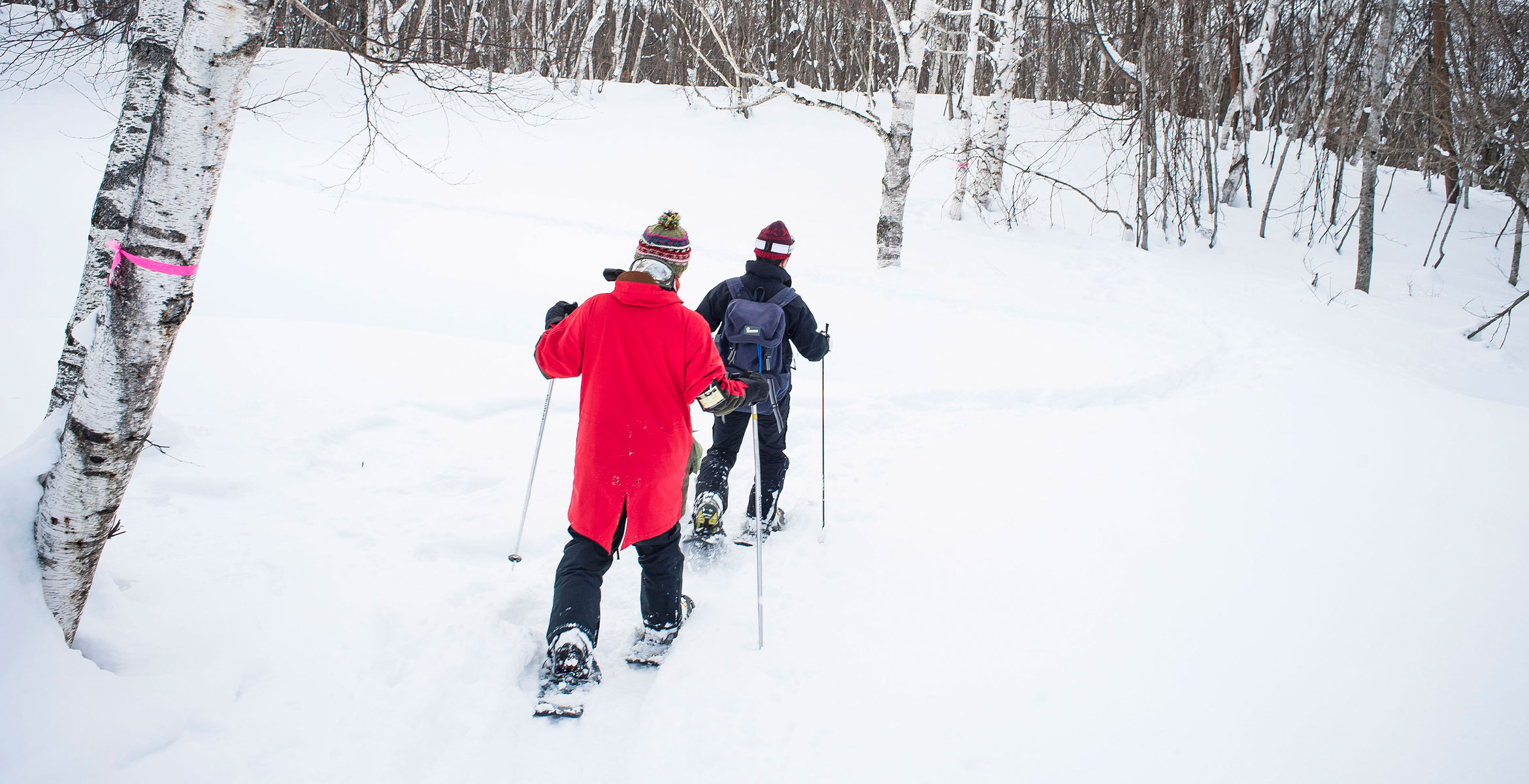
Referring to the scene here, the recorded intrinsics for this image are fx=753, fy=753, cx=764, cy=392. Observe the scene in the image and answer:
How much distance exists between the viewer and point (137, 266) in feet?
6.91

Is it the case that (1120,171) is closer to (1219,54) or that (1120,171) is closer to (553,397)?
(1219,54)

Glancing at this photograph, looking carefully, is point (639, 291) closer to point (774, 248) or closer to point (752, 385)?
point (752, 385)

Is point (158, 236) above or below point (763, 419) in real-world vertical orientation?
above

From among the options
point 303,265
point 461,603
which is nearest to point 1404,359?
point 461,603

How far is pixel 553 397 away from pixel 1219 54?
1345 cm

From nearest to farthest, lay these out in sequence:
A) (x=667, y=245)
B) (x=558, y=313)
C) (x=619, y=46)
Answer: (x=667, y=245) < (x=558, y=313) < (x=619, y=46)

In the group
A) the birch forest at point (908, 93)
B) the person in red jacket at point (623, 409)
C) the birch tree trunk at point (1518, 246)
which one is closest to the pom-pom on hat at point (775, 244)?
the person in red jacket at point (623, 409)

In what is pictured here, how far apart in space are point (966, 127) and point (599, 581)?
12.2m

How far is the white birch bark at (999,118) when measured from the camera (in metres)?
11.0

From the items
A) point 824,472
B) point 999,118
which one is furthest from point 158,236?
point 999,118

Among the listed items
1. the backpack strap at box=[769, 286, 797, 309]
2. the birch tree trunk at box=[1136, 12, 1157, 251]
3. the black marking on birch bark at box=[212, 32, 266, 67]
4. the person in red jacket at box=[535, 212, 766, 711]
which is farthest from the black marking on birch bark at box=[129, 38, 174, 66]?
the birch tree trunk at box=[1136, 12, 1157, 251]

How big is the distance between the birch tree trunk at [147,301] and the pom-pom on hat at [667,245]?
1.25 meters

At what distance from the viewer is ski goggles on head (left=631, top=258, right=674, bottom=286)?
2.58m

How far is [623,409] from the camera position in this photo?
262 cm
